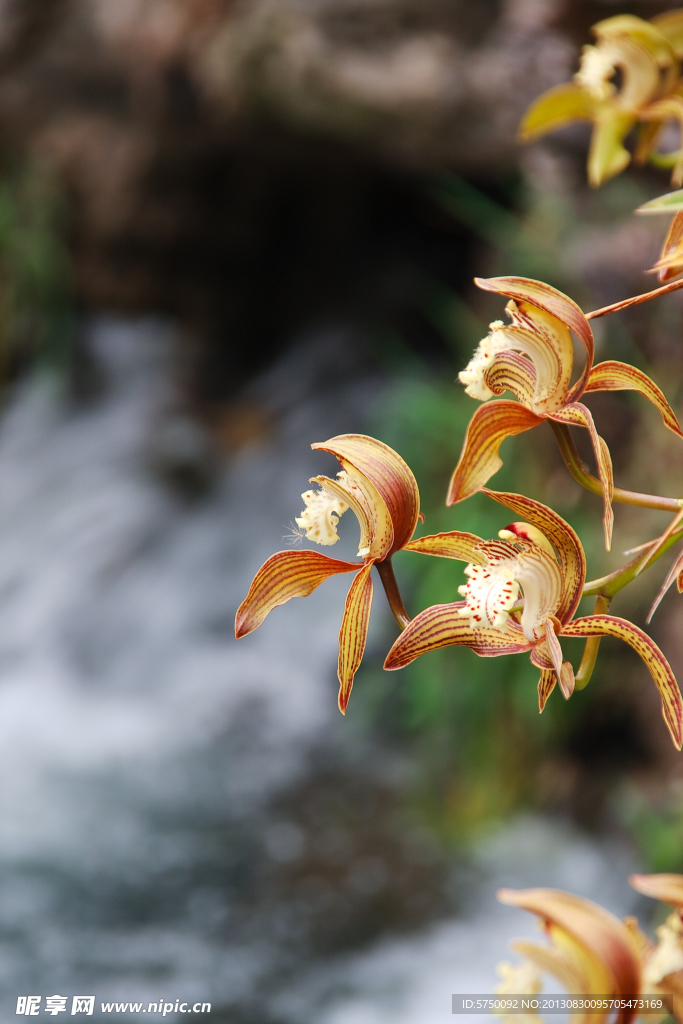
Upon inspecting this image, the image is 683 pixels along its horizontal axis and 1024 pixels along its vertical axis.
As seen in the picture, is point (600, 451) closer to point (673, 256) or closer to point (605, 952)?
point (673, 256)

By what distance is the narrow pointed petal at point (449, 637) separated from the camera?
480 mm

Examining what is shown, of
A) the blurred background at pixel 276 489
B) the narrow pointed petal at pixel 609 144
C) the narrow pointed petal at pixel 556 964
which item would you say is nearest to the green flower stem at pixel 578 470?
the narrow pointed petal at pixel 556 964

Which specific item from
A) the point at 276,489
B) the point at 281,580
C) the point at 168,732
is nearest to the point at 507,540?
the point at 281,580

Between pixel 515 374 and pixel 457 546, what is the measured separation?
0.10m

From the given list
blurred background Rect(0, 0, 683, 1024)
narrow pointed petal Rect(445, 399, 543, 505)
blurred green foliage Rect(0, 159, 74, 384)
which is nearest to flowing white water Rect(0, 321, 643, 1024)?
blurred background Rect(0, 0, 683, 1024)

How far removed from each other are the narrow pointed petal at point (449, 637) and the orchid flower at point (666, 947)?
151 millimetres

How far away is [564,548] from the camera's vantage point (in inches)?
19.0

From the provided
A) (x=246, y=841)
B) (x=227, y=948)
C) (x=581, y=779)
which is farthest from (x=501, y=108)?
(x=227, y=948)

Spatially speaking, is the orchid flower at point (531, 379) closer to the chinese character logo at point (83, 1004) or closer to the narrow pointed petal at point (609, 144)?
the narrow pointed petal at point (609, 144)

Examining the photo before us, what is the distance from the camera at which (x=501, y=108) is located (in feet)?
7.84

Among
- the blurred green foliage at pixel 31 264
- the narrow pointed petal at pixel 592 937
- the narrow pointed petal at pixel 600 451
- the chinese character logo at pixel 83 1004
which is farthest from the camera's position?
the blurred green foliage at pixel 31 264

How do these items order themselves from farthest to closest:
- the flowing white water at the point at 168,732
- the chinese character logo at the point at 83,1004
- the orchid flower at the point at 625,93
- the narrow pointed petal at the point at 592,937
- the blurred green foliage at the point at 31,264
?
1. the blurred green foliage at the point at 31,264
2. the flowing white water at the point at 168,732
3. the chinese character logo at the point at 83,1004
4. the orchid flower at the point at 625,93
5. the narrow pointed petal at the point at 592,937

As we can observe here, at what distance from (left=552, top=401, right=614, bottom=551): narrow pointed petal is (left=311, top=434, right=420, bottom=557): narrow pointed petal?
0.09m

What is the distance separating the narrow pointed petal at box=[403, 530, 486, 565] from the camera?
493 millimetres
